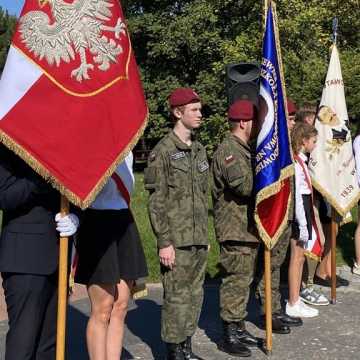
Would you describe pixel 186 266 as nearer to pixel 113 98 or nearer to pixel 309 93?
pixel 113 98

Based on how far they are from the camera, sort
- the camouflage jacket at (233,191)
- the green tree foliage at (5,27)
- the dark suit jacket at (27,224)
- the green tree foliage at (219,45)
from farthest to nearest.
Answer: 1. the green tree foliage at (5,27)
2. the green tree foliage at (219,45)
3. the camouflage jacket at (233,191)
4. the dark suit jacket at (27,224)

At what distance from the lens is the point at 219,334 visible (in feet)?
19.2

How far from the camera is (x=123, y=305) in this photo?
167 inches

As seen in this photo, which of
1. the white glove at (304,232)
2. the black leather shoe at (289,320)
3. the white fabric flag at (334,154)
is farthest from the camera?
the white fabric flag at (334,154)

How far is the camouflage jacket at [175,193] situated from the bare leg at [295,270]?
1.61 metres

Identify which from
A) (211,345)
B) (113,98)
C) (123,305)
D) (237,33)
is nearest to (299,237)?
(211,345)

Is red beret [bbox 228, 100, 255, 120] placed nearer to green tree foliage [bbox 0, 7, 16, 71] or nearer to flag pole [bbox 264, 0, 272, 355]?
flag pole [bbox 264, 0, 272, 355]

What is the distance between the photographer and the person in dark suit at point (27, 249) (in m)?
3.58

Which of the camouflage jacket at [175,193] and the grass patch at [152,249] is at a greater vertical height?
the camouflage jacket at [175,193]

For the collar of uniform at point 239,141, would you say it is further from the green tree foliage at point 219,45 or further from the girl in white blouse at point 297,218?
the green tree foliage at point 219,45

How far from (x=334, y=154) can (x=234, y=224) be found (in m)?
2.26

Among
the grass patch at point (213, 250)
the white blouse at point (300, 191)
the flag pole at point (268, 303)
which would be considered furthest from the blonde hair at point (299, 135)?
the grass patch at point (213, 250)

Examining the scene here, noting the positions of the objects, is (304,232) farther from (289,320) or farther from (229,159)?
(229,159)

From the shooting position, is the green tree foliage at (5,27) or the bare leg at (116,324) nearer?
the bare leg at (116,324)
